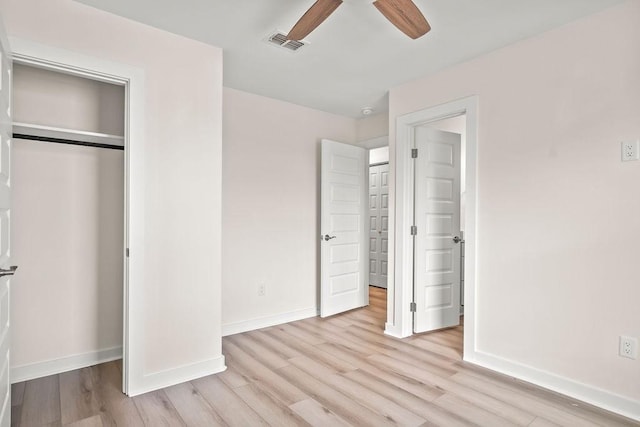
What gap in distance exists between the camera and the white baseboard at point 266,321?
358 centimetres

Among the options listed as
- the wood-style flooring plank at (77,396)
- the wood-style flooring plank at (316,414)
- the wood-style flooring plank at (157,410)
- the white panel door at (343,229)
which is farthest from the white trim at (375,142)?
the wood-style flooring plank at (77,396)

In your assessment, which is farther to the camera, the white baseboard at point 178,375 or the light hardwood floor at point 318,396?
the white baseboard at point 178,375

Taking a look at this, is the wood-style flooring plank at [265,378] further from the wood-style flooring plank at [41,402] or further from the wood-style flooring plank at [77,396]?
the wood-style flooring plank at [41,402]

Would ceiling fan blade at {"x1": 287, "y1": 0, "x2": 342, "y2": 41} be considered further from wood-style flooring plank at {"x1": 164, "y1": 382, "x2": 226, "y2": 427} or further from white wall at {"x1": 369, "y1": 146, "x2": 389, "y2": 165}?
white wall at {"x1": 369, "y1": 146, "x2": 389, "y2": 165}

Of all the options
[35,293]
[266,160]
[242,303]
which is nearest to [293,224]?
[266,160]

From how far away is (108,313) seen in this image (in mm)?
2908

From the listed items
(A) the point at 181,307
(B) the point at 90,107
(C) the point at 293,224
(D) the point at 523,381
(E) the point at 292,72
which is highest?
(E) the point at 292,72

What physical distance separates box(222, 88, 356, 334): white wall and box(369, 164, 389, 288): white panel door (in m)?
1.83

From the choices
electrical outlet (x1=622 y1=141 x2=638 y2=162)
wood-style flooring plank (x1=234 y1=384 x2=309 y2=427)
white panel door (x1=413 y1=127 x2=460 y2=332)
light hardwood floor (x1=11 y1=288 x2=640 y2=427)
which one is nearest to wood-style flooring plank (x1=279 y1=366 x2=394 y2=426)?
light hardwood floor (x1=11 y1=288 x2=640 y2=427)

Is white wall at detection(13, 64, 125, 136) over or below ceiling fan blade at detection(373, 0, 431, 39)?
below

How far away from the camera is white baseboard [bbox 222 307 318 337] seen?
11.8 feet

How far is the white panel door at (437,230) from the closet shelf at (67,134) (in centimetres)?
266

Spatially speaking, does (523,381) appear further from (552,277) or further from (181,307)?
(181,307)

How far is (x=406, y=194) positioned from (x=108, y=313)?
9.30 ft
